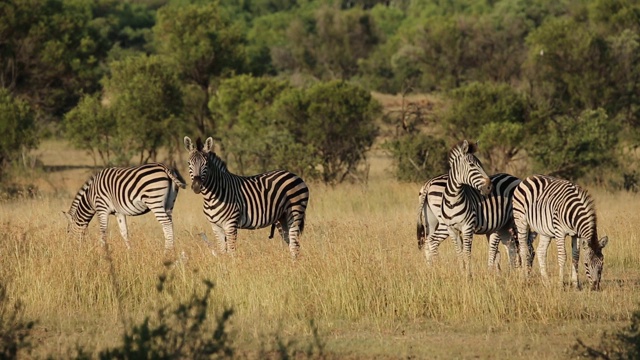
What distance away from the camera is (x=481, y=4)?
76875 mm

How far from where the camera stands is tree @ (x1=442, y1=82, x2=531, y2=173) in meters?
23.6

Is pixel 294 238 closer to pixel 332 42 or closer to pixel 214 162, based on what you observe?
pixel 214 162

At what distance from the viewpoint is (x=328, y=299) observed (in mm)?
9602

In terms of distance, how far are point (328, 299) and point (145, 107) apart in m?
18.5

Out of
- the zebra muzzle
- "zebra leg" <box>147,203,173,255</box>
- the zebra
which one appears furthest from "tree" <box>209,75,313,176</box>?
the zebra

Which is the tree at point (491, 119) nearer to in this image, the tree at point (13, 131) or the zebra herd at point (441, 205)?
the tree at point (13, 131)

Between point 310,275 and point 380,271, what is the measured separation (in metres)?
0.67

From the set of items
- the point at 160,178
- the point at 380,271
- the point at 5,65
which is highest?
the point at 5,65

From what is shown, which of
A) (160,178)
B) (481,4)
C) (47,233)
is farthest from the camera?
(481,4)

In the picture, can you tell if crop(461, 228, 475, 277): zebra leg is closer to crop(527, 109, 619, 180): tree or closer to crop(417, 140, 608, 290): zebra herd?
crop(417, 140, 608, 290): zebra herd

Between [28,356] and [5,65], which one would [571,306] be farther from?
[5,65]

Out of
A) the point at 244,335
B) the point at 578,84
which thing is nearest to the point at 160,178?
the point at 244,335

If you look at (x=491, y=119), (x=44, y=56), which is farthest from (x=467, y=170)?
(x=44, y=56)

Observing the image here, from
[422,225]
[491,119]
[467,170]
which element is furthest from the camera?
[491,119]
